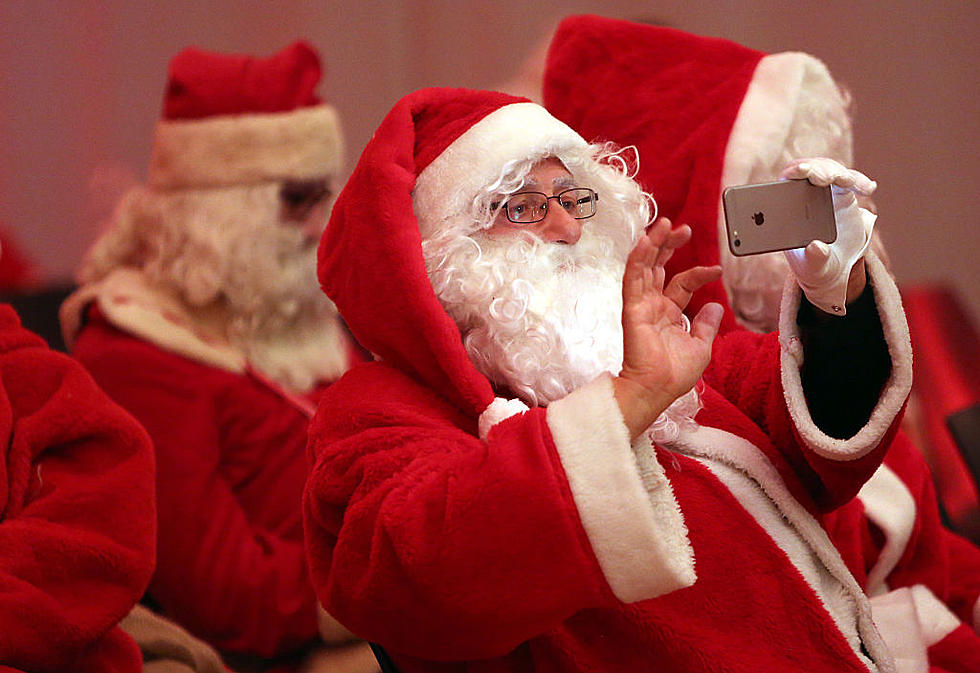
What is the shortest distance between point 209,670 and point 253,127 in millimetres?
1163

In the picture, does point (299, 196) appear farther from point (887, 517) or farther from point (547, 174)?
point (887, 517)

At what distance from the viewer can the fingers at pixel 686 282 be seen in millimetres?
1250

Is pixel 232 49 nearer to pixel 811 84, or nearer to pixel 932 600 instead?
pixel 811 84

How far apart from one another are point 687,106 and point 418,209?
676 mm

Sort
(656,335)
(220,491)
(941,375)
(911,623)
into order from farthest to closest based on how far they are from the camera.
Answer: (941,375)
(220,491)
(911,623)
(656,335)

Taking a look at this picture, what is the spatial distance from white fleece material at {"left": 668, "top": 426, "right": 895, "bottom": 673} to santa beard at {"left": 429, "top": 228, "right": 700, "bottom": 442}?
0.19 feet

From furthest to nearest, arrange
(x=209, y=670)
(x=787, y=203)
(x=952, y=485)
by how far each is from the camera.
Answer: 1. (x=952, y=485)
2. (x=209, y=670)
3. (x=787, y=203)

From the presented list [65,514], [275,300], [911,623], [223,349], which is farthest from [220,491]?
[911,623]

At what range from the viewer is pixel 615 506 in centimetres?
106

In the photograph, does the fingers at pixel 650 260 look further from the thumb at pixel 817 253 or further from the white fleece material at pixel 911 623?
the white fleece material at pixel 911 623

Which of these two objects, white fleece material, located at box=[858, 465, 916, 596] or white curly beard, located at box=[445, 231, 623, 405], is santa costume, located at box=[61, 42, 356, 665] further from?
white fleece material, located at box=[858, 465, 916, 596]

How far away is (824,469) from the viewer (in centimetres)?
139

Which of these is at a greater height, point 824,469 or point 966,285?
point 824,469

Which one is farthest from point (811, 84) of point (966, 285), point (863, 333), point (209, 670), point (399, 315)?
point (966, 285)
